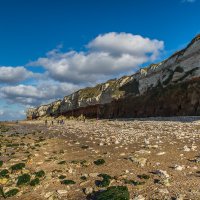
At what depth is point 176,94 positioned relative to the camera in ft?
237

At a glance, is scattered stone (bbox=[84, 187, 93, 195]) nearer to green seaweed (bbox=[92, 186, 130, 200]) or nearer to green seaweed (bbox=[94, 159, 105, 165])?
green seaweed (bbox=[92, 186, 130, 200])

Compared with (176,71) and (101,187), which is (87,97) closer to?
(176,71)

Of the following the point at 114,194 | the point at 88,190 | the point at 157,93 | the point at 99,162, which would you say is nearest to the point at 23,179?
the point at 88,190

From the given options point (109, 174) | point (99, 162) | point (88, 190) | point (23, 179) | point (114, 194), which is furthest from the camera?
point (99, 162)

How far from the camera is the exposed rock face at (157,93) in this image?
68.3m

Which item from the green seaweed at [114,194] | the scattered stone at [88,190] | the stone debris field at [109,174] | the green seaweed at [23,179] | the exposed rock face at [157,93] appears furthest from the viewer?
the exposed rock face at [157,93]

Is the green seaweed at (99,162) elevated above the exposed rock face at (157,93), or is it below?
below

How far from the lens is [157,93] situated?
82.4 meters

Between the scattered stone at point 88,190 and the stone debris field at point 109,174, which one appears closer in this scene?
the stone debris field at point 109,174

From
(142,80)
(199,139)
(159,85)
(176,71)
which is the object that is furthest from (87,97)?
(199,139)

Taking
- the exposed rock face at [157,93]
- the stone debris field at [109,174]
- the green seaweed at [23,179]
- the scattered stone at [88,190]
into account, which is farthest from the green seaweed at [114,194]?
the exposed rock face at [157,93]

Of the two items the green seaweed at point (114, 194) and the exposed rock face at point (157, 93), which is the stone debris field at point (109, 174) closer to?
the green seaweed at point (114, 194)

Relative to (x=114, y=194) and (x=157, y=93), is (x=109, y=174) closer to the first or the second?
(x=114, y=194)

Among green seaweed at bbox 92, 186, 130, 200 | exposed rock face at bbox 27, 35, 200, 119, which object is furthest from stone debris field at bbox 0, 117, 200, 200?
exposed rock face at bbox 27, 35, 200, 119
